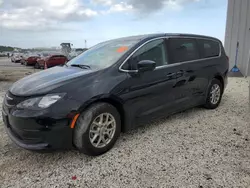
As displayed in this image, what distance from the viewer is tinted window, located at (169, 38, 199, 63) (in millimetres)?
3513

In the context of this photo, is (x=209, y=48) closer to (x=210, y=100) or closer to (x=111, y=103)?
(x=210, y=100)

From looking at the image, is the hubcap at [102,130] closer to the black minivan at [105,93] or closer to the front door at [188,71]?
the black minivan at [105,93]

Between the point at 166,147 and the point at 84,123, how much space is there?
4.05 ft

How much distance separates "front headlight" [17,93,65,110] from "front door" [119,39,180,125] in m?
0.92

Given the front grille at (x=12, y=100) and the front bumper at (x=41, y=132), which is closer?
the front bumper at (x=41, y=132)

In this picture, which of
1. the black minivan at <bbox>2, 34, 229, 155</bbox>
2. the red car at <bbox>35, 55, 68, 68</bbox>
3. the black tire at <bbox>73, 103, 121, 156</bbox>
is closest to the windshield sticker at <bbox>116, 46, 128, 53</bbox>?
the black minivan at <bbox>2, 34, 229, 155</bbox>

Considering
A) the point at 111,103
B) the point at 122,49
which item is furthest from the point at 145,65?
the point at 111,103

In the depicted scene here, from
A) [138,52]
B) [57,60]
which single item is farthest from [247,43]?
[57,60]

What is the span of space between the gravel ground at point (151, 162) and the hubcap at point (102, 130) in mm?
201

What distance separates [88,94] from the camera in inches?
97.0

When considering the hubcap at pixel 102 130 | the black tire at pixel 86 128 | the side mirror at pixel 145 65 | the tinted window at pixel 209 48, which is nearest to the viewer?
the black tire at pixel 86 128

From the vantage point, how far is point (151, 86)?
309 centimetres

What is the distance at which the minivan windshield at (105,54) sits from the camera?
2961 mm

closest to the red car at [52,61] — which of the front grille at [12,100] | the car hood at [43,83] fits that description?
the car hood at [43,83]
